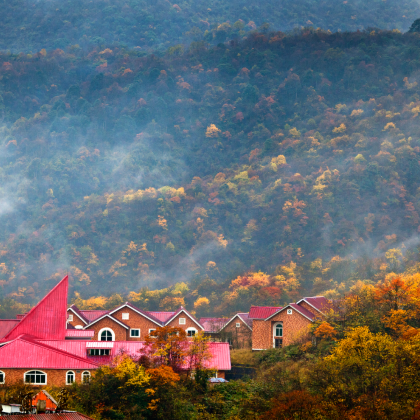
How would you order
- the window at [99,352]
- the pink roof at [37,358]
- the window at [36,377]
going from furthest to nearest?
the window at [99,352], the pink roof at [37,358], the window at [36,377]

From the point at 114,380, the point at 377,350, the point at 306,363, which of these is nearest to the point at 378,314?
the point at 306,363

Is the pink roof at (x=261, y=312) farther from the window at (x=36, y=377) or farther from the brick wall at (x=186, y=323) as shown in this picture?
the window at (x=36, y=377)

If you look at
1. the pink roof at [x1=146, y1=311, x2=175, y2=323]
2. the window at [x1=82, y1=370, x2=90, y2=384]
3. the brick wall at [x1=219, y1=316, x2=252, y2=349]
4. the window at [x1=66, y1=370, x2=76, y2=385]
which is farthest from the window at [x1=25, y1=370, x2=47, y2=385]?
the brick wall at [x1=219, y1=316, x2=252, y2=349]

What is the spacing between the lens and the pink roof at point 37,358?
46.9m

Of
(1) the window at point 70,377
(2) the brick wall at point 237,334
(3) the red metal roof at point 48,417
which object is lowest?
(3) the red metal roof at point 48,417

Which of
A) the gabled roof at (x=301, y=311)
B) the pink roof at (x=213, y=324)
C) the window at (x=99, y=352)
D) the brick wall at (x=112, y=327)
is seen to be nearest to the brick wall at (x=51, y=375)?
the window at (x=99, y=352)

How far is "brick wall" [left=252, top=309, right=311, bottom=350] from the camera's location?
66188mm

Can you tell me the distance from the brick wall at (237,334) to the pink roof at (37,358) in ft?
91.0

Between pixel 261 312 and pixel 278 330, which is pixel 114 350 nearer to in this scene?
pixel 278 330

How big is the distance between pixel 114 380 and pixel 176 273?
153 m

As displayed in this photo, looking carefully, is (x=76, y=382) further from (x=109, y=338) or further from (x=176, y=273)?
(x=176, y=273)

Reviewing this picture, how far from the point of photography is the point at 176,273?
196 meters

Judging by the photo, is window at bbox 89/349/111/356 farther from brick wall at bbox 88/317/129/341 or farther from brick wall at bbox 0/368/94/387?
brick wall at bbox 88/317/129/341

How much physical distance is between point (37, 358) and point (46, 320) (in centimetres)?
Result: 1503
